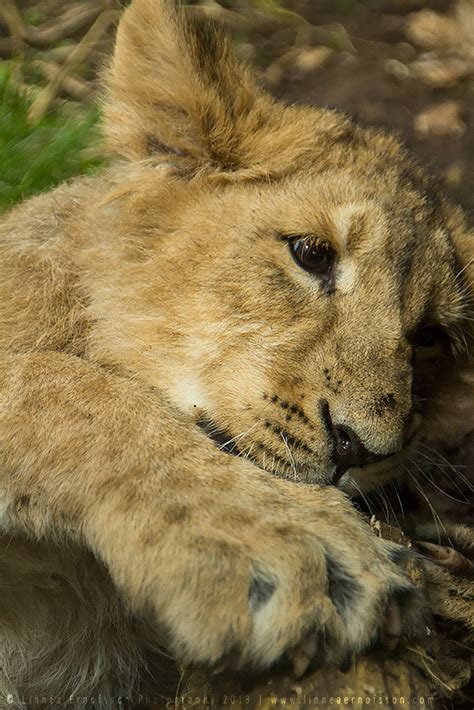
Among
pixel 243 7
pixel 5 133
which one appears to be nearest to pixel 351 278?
pixel 5 133

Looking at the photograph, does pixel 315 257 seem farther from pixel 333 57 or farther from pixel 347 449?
pixel 333 57

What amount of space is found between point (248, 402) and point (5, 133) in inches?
126

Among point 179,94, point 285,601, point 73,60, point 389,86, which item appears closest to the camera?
point 285,601

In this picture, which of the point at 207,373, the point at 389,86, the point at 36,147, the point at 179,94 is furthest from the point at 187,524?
the point at 389,86

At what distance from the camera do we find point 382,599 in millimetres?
2637

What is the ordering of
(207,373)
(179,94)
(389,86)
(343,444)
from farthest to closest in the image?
(389,86) < (179,94) < (207,373) < (343,444)

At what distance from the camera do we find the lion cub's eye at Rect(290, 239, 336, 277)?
345 centimetres

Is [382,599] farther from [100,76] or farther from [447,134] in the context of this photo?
[447,134]

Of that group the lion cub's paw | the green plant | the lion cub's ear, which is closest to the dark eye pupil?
the lion cub's ear

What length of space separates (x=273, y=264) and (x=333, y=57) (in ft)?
17.3

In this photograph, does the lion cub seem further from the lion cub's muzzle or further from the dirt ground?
the dirt ground

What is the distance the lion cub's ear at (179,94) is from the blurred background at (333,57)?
7.93 feet

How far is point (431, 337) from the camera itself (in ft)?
12.7

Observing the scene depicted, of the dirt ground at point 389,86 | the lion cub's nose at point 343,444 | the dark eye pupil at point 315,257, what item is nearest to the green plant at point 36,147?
the dirt ground at point 389,86
